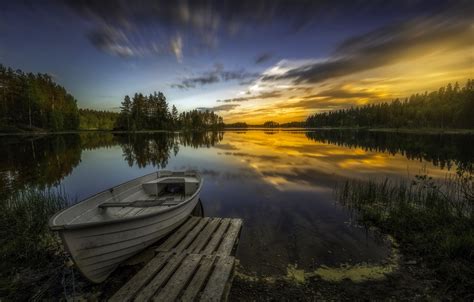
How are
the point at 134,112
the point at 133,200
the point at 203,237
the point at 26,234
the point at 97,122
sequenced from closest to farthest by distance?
the point at 26,234 → the point at 203,237 → the point at 133,200 → the point at 134,112 → the point at 97,122

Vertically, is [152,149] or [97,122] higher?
[97,122]

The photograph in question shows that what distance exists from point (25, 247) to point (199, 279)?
18.0 ft

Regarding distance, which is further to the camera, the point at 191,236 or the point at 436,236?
the point at 191,236

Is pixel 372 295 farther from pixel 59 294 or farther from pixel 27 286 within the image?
pixel 27 286

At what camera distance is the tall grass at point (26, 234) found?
5.83 metres

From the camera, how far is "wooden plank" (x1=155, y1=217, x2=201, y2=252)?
243 inches

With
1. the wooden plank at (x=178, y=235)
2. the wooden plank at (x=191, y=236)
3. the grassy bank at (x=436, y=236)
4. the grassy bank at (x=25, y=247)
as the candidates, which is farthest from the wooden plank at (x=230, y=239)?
the grassy bank at (x=436, y=236)

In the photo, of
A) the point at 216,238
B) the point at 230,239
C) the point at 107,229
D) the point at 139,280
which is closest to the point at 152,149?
the point at 216,238

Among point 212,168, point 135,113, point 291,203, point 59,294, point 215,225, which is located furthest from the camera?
point 135,113

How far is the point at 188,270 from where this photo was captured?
4898 millimetres

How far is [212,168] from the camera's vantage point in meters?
20.8

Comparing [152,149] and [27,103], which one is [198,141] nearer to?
[152,149]

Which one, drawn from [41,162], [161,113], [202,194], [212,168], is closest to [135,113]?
[161,113]

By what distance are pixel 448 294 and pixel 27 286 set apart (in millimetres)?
9222
